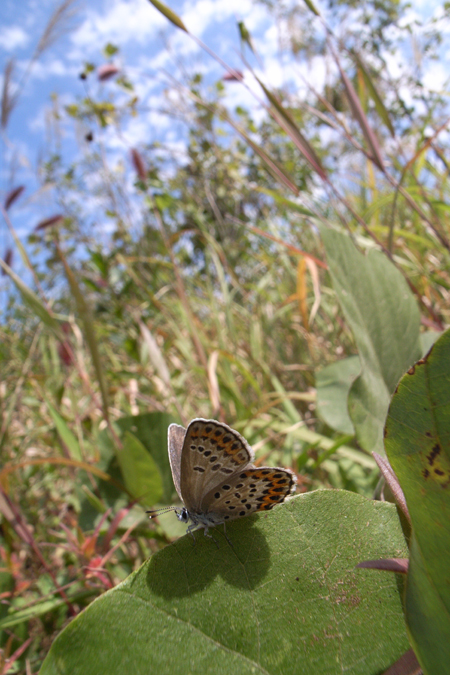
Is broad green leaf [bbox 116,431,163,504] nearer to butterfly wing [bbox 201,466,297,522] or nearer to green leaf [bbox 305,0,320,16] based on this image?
butterfly wing [bbox 201,466,297,522]

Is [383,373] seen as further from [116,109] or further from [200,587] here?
[116,109]

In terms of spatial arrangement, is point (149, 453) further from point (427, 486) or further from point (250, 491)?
point (427, 486)

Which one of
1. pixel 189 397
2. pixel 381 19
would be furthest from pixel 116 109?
pixel 381 19

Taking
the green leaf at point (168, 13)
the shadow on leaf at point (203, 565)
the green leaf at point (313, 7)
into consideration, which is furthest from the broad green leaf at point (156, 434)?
the green leaf at point (313, 7)

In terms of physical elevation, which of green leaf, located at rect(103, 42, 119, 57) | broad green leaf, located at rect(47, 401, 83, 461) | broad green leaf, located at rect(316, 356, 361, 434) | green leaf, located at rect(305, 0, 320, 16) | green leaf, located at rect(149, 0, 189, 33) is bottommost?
broad green leaf, located at rect(316, 356, 361, 434)

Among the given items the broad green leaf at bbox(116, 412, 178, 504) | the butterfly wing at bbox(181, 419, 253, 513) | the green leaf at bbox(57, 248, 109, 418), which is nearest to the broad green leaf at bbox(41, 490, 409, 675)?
the butterfly wing at bbox(181, 419, 253, 513)

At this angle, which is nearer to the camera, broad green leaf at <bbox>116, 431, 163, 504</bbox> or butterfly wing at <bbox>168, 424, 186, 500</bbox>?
butterfly wing at <bbox>168, 424, 186, 500</bbox>

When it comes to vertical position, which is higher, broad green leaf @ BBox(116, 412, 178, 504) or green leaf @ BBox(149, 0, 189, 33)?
green leaf @ BBox(149, 0, 189, 33)
